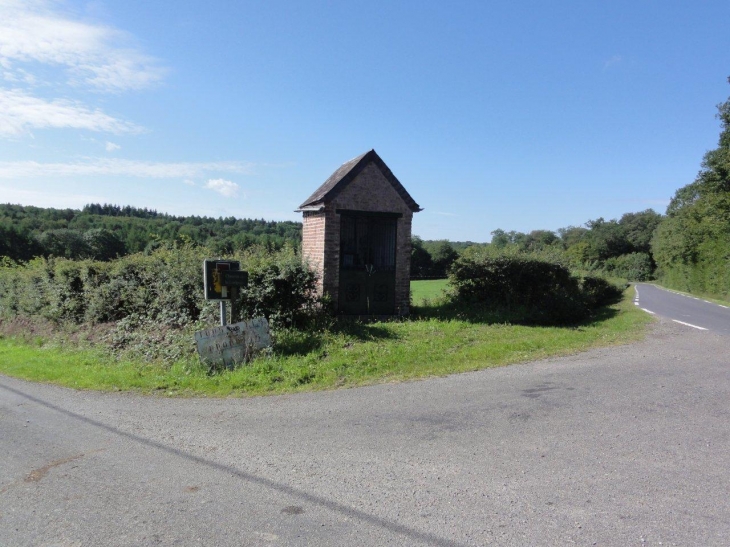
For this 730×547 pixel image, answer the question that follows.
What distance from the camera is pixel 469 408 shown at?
247 inches

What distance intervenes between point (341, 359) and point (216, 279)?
8.79 feet

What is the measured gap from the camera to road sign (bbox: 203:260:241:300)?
363 inches

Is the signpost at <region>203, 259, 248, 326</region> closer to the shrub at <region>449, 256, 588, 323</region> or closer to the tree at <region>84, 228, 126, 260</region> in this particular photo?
the shrub at <region>449, 256, 588, 323</region>

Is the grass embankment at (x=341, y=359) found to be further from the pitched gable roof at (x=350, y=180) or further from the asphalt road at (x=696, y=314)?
the pitched gable roof at (x=350, y=180)

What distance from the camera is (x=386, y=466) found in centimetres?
464

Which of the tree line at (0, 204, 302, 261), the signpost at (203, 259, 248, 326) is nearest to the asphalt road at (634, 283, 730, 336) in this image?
the signpost at (203, 259, 248, 326)

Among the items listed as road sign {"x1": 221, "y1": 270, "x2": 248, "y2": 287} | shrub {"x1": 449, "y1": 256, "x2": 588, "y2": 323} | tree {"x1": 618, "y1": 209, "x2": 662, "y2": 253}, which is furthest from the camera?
tree {"x1": 618, "y1": 209, "x2": 662, "y2": 253}

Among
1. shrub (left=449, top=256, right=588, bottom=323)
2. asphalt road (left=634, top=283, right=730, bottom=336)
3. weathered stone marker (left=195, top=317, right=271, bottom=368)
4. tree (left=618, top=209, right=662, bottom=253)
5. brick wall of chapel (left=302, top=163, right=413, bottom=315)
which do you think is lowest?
asphalt road (left=634, top=283, right=730, bottom=336)

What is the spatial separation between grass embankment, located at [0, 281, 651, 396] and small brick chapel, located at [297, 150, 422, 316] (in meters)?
1.31

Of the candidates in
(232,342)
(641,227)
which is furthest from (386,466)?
(641,227)

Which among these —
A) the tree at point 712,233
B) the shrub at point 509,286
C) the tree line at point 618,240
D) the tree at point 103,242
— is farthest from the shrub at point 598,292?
the tree at point 103,242

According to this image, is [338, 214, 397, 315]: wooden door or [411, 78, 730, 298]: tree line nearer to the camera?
[338, 214, 397, 315]: wooden door

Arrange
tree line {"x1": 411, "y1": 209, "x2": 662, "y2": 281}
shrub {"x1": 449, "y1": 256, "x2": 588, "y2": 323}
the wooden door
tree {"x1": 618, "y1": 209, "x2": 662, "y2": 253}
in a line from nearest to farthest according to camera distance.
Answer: the wooden door < shrub {"x1": 449, "y1": 256, "x2": 588, "y2": 323} < tree line {"x1": 411, "y1": 209, "x2": 662, "y2": 281} < tree {"x1": 618, "y1": 209, "x2": 662, "y2": 253}

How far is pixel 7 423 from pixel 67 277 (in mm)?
9958
